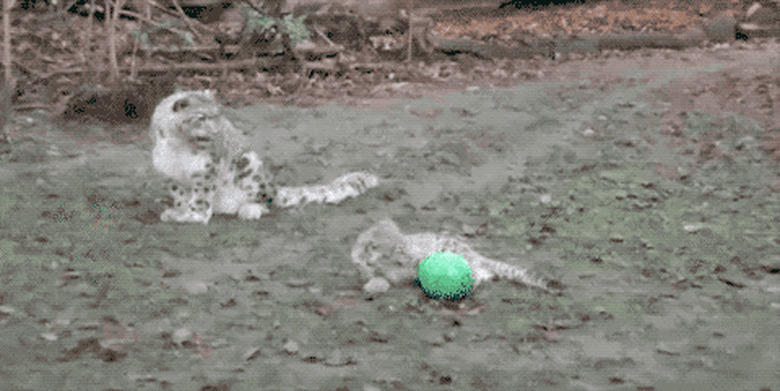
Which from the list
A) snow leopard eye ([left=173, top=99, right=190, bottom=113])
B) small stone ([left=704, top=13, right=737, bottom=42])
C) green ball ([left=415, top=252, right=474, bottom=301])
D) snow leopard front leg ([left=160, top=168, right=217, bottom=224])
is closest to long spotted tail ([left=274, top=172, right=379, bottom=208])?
snow leopard front leg ([left=160, top=168, right=217, bottom=224])

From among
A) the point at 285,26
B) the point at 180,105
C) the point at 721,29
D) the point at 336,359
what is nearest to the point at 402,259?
the point at 336,359

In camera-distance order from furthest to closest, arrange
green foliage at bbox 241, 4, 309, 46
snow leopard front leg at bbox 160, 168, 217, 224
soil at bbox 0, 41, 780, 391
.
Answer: green foliage at bbox 241, 4, 309, 46, snow leopard front leg at bbox 160, 168, 217, 224, soil at bbox 0, 41, 780, 391

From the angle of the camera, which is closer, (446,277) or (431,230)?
(446,277)

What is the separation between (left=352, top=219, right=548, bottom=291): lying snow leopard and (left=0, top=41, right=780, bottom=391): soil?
9cm

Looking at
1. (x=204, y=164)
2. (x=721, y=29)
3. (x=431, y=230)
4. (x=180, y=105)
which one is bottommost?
(x=431, y=230)

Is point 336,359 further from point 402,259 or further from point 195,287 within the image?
point 195,287

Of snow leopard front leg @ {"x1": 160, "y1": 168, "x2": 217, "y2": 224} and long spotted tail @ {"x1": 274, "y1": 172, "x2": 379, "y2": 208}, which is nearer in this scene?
snow leopard front leg @ {"x1": 160, "y1": 168, "x2": 217, "y2": 224}

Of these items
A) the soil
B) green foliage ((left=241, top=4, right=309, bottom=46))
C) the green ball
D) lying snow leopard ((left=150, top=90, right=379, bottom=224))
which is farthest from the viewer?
green foliage ((left=241, top=4, right=309, bottom=46))

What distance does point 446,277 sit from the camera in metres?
4.19

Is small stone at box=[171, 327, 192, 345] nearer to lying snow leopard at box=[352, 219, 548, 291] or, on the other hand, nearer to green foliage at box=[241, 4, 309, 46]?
lying snow leopard at box=[352, 219, 548, 291]

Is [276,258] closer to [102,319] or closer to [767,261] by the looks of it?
[102,319]

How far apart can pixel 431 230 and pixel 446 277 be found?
5.08 feet

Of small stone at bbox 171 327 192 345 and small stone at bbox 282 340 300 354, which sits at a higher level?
small stone at bbox 171 327 192 345

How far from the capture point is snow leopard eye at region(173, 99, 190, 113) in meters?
5.46
